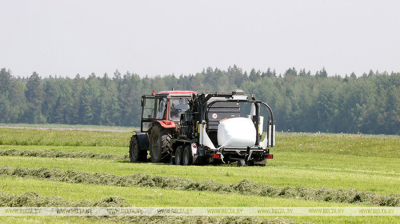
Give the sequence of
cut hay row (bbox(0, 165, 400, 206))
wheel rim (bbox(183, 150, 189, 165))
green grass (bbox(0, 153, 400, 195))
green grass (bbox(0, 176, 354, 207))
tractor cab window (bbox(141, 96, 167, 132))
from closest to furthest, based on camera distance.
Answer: green grass (bbox(0, 176, 354, 207)) < cut hay row (bbox(0, 165, 400, 206)) < green grass (bbox(0, 153, 400, 195)) < wheel rim (bbox(183, 150, 189, 165)) < tractor cab window (bbox(141, 96, 167, 132))

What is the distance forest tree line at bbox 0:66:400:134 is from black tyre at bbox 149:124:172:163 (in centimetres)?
10471

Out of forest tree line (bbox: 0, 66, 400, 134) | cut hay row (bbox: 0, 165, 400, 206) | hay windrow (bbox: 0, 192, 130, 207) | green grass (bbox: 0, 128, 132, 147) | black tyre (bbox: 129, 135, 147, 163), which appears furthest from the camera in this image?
forest tree line (bbox: 0, 66, 400, 134)

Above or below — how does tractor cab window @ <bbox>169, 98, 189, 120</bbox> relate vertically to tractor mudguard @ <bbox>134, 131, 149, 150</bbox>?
above

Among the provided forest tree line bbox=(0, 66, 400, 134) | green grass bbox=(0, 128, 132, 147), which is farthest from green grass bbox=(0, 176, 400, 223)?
forest tree line bbox=(0, 66, 400, 134)

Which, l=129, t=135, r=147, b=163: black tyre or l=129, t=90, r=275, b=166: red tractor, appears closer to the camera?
l=129, t=90, r=275, b=166: red tractor

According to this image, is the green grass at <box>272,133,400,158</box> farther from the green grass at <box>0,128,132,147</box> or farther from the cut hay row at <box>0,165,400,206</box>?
the cut hay row at <box>0,165,400,206</box>

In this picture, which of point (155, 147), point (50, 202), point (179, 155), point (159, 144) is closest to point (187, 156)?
point (179, 155)

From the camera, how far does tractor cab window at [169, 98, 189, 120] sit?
89.7 ft

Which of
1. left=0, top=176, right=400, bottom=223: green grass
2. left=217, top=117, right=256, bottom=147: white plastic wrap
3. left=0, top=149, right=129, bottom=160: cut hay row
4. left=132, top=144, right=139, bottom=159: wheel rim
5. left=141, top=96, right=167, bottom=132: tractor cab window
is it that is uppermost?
left=141, top=96, right=167, bottom=132: tractor cab window

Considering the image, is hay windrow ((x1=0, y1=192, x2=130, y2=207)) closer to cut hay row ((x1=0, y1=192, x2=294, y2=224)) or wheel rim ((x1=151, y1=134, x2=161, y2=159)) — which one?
cut hay row ((x1=0, y1=192, x2=294, y2=224))

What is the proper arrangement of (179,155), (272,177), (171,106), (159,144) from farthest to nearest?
(171,106), (159,144), (179,155), (272,177)

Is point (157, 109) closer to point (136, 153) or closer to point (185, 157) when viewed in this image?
point (136, 153)

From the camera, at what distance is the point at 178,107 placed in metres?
27.4

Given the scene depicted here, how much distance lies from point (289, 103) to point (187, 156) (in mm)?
136438
